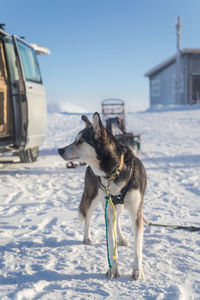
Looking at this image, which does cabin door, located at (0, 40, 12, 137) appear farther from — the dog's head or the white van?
the dog's head

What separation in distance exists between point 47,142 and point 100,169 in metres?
9.71

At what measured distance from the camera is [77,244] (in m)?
3.17

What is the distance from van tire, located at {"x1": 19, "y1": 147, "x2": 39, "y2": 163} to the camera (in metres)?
7.50

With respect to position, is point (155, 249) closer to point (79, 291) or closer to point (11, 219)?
point (79, 291)

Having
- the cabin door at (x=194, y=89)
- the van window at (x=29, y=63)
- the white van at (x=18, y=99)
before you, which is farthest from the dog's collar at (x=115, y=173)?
the cabin door at (x=194, y=89)

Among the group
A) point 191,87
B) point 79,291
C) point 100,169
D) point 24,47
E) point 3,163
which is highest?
point 191,87

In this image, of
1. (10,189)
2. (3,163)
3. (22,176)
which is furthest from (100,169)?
→ (3,163)

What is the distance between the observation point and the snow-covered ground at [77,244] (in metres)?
2.31

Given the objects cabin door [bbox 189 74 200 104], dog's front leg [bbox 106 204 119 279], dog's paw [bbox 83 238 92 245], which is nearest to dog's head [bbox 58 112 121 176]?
dog's front leg [bbox 106 204 119 279]

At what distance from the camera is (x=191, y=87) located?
95.6ft

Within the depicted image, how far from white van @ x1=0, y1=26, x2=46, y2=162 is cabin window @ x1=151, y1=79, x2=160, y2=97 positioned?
1168 inches

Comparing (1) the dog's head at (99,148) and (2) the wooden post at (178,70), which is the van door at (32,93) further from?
(2) the wooden post at (178,70)

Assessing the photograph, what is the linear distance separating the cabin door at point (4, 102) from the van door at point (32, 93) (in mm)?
451

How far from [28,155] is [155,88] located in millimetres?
30241
